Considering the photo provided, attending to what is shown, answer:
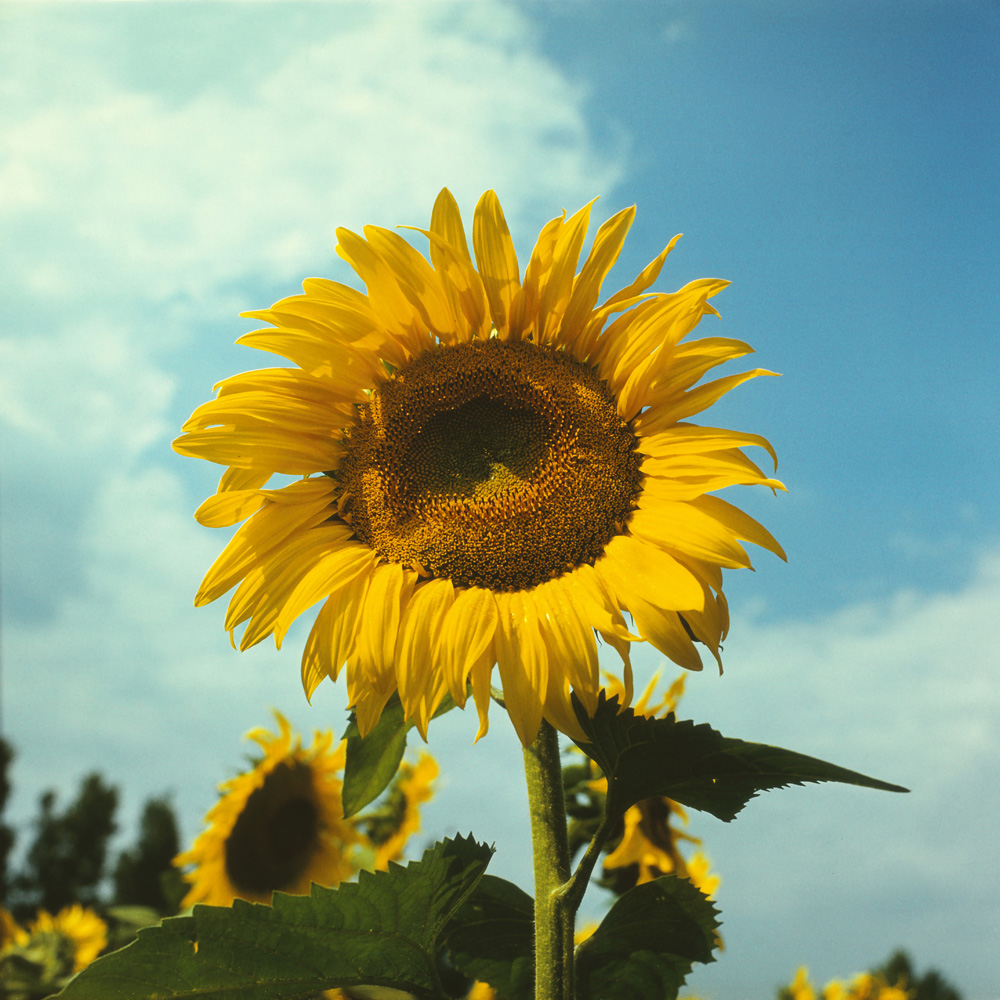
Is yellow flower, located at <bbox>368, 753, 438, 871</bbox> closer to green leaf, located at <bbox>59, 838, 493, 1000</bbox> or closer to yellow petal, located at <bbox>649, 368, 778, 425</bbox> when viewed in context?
green leaf, located at <bbox>59, 838, 493, 1000</bbox>

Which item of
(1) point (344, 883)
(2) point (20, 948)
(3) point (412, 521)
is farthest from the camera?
(2) point (20, 948)

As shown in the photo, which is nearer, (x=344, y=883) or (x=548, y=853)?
(x=344, y=883)

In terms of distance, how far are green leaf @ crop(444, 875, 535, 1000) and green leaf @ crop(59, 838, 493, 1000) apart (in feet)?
0.74

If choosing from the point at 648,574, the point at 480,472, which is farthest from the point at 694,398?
the point at 480,472

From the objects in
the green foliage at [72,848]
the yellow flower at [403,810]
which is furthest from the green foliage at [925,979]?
the green foliage at [72,848]

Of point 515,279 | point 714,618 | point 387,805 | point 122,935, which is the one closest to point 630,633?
point 714,618

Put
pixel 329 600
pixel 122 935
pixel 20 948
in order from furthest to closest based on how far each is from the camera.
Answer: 1. pixel 20 948
2. pixel 122 935
3. pixel 329 600

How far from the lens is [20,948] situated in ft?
21.1

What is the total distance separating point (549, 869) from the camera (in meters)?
1.86

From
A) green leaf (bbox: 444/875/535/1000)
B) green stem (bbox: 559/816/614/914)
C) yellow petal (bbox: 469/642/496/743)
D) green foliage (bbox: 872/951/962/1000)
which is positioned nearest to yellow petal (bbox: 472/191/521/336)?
yellow petal (bbox: 469/642/496/743)

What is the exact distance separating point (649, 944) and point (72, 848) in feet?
85.4

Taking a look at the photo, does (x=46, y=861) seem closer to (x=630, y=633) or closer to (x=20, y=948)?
(x=20, y=948)

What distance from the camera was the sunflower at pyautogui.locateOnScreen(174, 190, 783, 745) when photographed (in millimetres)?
1844

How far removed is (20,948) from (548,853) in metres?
6.37
